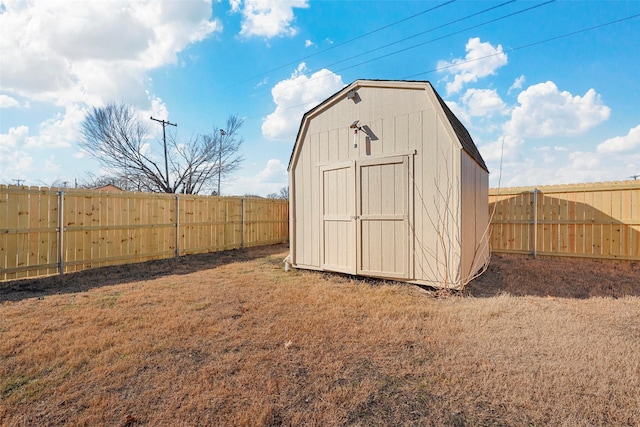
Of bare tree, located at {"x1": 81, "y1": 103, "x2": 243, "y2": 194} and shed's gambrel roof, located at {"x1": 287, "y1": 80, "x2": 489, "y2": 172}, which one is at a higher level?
bare tree, located at {"x1": 81, "y1": 103, "x2": 243, "y2": 194}

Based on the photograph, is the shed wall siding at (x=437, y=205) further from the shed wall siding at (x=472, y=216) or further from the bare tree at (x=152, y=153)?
the bare tree at (x=152, y=153)

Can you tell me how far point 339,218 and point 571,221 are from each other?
6195 mm

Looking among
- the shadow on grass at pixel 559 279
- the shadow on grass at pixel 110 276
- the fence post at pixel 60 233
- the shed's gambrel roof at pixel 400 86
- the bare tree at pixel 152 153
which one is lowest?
the shadow on grass at pixel 110 276

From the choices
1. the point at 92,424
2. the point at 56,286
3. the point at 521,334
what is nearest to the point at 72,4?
the point at 56,286

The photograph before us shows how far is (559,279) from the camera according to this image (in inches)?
215

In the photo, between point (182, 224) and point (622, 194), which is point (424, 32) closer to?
point (622, 194)

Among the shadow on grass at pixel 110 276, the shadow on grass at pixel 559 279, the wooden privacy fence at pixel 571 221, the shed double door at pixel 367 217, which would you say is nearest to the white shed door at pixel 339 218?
the shed double door at pixel 367 217

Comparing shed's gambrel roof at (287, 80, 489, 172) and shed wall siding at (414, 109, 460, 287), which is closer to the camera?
shed wall siding at (414, 109, 460, 287)

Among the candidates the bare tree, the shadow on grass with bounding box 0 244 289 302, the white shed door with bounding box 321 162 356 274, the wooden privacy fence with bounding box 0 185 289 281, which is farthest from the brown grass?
the bare tree

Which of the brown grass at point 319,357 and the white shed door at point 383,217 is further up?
the white shed door at point 383,217

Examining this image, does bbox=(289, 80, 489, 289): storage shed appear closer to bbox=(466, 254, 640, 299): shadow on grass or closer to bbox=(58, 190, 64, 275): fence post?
bbox=(466, 254, 640, 299): shadow on grass

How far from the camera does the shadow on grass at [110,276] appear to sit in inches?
193

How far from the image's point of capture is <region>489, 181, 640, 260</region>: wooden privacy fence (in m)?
6.77

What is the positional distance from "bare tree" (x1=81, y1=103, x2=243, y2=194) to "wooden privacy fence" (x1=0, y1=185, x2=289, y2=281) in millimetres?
9808
